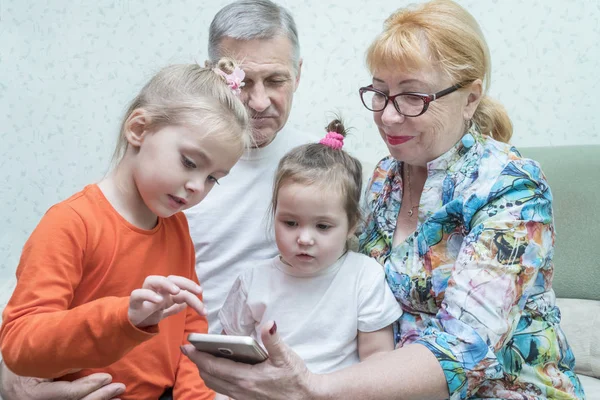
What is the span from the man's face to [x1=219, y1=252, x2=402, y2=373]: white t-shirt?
0.38 m

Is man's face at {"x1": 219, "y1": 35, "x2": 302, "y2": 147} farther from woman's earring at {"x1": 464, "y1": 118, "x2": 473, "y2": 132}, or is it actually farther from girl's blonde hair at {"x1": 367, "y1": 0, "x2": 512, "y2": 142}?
woman's earring at {"x1": 464, "y1": 118, "x2": 473, "y2": 132}

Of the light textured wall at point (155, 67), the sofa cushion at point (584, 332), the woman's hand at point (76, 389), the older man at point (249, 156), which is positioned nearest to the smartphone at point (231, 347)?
the woman's hand at point (76, 389)

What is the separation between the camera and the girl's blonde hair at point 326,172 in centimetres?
163

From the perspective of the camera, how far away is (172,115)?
1374 millimetres

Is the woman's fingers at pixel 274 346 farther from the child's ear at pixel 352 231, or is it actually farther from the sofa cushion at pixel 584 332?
the sofa cushion at pixel 584 332

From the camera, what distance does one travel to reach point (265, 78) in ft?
6.00

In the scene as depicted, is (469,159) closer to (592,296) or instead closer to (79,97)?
(592,296)

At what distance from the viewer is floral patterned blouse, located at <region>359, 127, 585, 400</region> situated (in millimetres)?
1416

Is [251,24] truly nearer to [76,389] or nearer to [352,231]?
[352,231]

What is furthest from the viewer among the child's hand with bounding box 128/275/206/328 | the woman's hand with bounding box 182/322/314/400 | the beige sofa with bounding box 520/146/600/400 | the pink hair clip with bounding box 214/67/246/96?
the beige sofa with bounding box 520/146/600/400

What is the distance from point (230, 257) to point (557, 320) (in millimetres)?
795

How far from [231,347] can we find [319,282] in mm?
415

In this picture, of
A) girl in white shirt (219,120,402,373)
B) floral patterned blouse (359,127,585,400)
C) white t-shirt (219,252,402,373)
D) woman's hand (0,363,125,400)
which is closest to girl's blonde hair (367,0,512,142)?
floral patterned blouse (359,127,585,400)

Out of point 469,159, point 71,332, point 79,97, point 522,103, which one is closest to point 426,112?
point 469,159
